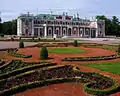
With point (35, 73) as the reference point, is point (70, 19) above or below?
above

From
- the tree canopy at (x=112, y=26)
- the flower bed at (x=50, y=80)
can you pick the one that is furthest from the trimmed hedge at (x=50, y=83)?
the tree canopy at (x=112, y=26)

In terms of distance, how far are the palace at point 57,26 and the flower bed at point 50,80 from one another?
87.0 metres

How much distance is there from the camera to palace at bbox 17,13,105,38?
360ft

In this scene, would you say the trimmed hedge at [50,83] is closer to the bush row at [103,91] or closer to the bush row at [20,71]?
the bush row at [103,91]

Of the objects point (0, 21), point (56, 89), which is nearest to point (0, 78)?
point (56, 89)

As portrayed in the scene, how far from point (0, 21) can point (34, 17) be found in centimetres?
1497

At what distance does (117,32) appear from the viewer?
122 metres

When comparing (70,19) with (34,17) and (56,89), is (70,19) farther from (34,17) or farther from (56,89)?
(56,89)

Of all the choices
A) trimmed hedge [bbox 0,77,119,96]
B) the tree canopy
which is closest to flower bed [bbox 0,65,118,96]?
trimmed hedge [bbox 0,77,119,96]

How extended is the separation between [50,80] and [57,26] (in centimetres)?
10201

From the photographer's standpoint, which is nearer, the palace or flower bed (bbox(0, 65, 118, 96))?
flower bed (bbox(0, 65, 118, 96))

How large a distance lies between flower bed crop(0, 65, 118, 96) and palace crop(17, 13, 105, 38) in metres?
87.0

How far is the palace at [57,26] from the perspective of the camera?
110 metres

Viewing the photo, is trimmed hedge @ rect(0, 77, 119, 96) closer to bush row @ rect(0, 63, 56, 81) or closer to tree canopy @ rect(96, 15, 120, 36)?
bush row @ rect(0, 63, 56, 81)
